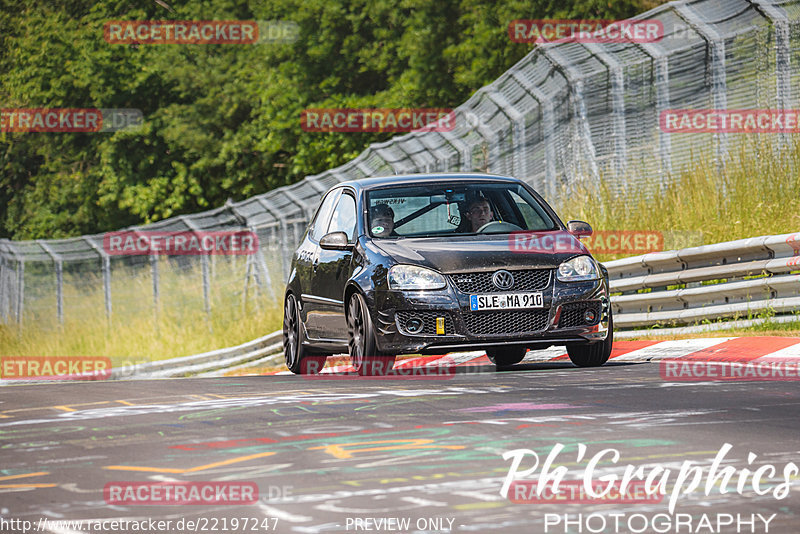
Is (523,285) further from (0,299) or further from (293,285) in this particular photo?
(0,299)

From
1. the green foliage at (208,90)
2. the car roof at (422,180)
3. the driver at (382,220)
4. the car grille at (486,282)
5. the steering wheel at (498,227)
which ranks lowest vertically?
the car grille at (486,282)

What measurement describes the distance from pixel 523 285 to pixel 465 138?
8.83 meters

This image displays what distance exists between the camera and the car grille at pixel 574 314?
11.0m

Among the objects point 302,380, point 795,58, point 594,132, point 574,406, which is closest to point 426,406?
point 574,406

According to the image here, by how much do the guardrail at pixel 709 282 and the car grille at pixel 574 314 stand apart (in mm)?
2247

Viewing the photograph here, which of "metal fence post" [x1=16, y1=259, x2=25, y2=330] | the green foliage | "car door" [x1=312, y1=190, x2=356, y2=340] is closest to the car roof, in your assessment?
"car door" [x1=312, y1=190, x2=356, y2=340]

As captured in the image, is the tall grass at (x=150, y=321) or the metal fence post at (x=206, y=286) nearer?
the tall grass at (x=150, y=321)

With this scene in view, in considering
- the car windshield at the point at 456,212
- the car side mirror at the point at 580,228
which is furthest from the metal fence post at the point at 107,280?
the car side mirror at the point at 580,228

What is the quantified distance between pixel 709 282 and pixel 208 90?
3283cm

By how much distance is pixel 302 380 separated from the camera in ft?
37.9

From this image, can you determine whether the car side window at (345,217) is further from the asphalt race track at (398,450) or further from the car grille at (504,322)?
the asphalt race track at (398,450)

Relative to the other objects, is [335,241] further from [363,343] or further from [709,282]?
[709,282]

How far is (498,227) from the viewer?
12.0 m

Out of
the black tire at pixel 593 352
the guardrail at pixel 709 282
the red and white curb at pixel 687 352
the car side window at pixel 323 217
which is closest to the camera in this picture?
the red and white curb at pixel 687 352
